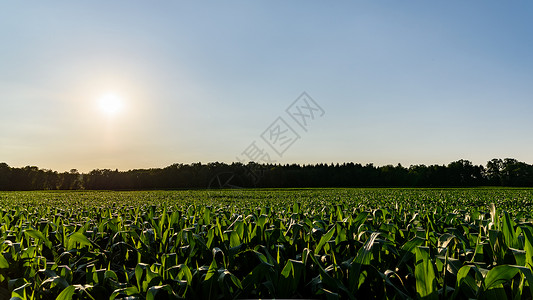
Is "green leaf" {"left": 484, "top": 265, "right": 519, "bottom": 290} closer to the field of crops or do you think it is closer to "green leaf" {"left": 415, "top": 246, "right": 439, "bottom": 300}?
the field of crops

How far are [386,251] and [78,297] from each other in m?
2.24

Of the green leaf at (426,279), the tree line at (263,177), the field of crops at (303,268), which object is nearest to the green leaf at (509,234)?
the field of crops at (303,268)

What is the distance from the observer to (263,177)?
94875 millimetres

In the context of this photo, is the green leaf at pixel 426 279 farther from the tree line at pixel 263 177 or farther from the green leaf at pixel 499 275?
the tree line at pixel 263 177

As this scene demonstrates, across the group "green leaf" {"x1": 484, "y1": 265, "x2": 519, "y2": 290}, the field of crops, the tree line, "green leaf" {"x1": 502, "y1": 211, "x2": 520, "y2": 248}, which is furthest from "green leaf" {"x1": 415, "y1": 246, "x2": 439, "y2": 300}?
the tree line

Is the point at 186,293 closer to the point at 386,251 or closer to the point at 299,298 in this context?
the point at 299,298

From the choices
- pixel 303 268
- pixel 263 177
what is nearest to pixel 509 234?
pixel 303 268

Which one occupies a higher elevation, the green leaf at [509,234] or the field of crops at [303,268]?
the green leaf at [509,234]

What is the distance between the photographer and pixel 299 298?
2.15 m

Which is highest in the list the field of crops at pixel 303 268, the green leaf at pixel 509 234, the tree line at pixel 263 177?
the tree line at pixel 263 177

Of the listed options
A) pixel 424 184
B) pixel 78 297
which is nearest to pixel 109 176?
pixel 424 184

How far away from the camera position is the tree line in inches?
3799

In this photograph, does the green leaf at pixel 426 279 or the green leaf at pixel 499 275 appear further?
the green leaf at pixel 426 279

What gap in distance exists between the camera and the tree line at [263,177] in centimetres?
9650
